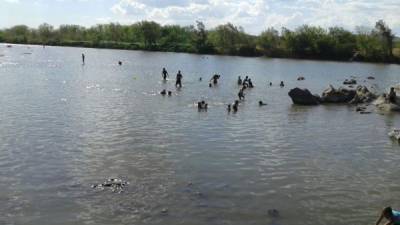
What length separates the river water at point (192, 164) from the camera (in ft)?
63.6

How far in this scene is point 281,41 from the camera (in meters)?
196

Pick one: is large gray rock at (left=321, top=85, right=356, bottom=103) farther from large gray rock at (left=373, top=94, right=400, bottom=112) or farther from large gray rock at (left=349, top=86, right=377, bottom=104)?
large gray rock at (left=373, top=94, right=400, bottom=112)

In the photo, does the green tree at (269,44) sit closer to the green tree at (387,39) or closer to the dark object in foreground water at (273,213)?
the green tree at (387,39)

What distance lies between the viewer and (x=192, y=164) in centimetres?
2592

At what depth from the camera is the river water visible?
19375 mm

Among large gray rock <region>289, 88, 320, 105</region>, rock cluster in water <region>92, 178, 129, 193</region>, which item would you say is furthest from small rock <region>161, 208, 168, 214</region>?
large gray rock <region>289, 88, 320, 105</region>

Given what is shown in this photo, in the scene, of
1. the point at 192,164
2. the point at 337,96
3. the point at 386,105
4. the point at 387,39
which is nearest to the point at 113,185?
the point at 192,164

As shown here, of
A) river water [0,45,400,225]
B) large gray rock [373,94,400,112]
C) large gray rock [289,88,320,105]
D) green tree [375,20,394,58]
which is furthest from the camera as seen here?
green tree [375,20,394,58]

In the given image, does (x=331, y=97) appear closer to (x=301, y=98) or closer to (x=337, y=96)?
(x=337, y=96)

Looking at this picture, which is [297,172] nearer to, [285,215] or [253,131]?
[285,215]

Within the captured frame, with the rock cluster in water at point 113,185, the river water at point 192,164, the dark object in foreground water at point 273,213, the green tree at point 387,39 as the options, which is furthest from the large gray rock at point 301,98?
the green tree at point 387,39

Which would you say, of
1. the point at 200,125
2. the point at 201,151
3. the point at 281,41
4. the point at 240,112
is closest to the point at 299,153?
the point at 201,151

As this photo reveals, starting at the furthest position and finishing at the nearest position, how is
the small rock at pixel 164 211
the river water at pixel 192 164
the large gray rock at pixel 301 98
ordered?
1. the large gray rock at pixel 301 98
2. the river water at pixel 192 164
3. the small rock at pixel 164 211

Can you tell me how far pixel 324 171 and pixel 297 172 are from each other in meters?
1.55
